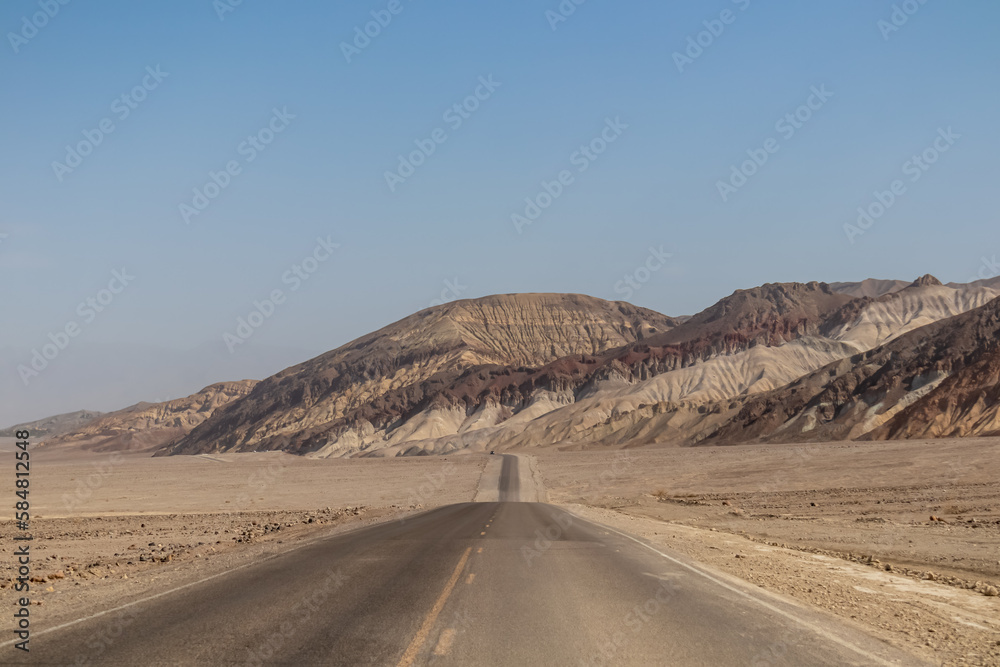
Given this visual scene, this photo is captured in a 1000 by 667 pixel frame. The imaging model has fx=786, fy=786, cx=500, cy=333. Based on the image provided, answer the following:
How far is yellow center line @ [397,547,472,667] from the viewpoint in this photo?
8.21 metres

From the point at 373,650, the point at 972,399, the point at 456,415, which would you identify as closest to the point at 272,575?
the point at 373,650

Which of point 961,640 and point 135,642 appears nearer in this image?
point 135,642

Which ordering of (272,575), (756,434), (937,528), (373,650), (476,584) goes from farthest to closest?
1. (756,434)
2. (937,528)
3. (272,575)
4. (476,584)
5. (373,650)

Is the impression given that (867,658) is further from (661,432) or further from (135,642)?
(661,432)

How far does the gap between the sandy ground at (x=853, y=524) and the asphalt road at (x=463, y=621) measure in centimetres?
137

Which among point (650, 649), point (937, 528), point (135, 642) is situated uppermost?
point (135, 642)

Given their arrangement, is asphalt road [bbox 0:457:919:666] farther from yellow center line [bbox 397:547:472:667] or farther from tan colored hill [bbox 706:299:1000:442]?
tan colored hill [bbox 706:299:1000:442]

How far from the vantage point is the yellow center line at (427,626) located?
323 inches

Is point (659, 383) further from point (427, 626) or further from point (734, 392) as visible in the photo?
point (427, 626)

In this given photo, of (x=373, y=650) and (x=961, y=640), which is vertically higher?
(x=373, y=650)

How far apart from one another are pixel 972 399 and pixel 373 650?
8670 centimetres

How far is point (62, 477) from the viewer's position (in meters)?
85.5

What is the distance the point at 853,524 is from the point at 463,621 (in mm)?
22600

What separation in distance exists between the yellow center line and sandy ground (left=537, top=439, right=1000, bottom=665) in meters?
5.59
